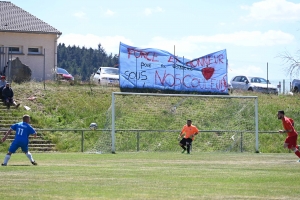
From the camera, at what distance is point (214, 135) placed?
1599 inches

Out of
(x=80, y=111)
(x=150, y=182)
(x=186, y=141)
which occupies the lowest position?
(x=186, y=141)

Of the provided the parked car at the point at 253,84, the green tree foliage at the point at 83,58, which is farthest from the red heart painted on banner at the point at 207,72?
the green tree foliage at the point at 83,58

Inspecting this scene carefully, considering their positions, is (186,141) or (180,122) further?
(180,122)

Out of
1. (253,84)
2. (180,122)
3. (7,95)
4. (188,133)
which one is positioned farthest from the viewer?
(253,84)

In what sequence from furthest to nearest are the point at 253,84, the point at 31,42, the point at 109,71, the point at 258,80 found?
1. the point at 258,80
2. the point at 253,84
3. the point at 109,71
4. the point at 31,42

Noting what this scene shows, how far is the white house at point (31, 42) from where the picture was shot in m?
49.9

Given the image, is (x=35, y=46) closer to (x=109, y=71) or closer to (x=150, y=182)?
(x=109, y=71)

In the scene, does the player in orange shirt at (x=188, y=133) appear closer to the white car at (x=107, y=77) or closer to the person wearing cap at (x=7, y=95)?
the person wearing cap at (x=7, y=95)

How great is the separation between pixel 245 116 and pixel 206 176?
22402 millimetres

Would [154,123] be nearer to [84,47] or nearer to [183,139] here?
[183,139]

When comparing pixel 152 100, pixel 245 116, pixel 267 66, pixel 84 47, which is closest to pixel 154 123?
pixel 152 100

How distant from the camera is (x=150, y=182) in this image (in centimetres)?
1725

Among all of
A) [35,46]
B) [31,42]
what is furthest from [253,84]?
[31,42]

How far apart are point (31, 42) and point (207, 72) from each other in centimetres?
1276
